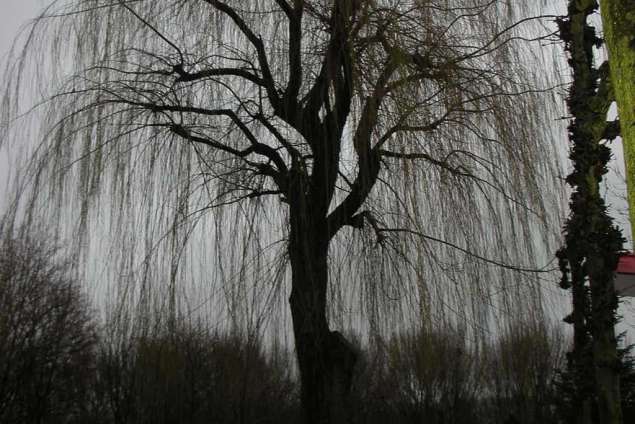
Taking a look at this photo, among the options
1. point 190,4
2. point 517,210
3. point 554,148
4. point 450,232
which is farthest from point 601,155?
point 190,4

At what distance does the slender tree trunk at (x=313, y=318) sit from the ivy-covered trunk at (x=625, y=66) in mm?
2070

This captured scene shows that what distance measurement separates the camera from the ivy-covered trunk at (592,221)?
539 centimetres

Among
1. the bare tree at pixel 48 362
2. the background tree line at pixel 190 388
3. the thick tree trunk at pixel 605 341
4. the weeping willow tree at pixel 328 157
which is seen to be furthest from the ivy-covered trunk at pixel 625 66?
the bare tree at pixel 48 362

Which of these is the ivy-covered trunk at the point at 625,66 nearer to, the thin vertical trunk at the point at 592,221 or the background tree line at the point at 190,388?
the thin vertical trunk at the point at 592,221

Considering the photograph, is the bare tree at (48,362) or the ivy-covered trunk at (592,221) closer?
the ivy-covered trunk at (592,221)

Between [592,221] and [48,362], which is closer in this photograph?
[592,221]

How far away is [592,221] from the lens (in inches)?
221

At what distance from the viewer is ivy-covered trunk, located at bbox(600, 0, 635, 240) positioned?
2.02m

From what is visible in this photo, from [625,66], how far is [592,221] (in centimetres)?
378

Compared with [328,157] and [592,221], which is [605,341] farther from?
[328,157]

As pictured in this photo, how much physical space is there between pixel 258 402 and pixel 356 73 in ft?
78.8

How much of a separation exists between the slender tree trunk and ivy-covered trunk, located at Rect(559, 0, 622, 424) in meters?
1.99

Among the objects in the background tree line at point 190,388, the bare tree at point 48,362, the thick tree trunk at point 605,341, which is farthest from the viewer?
the bare tree at point 48,362

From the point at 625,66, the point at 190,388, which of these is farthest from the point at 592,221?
the point at 190,388
